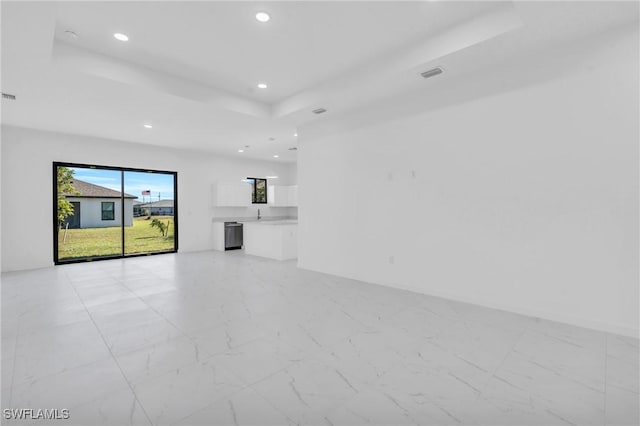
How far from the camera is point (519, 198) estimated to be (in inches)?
136

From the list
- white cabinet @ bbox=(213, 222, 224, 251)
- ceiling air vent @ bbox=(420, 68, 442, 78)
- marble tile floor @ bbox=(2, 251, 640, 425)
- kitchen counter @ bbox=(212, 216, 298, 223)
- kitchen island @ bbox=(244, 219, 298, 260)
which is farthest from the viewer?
kitchen counter @ bbox=(212, 216, 298, 223)

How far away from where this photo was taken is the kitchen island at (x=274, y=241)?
7121mm

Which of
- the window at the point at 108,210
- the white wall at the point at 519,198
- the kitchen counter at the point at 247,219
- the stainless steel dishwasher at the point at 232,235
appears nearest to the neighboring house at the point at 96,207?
the window at the point at 108,210

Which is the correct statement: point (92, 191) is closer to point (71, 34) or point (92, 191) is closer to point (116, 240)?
point (116, 240)

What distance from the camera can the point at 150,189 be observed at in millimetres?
8406

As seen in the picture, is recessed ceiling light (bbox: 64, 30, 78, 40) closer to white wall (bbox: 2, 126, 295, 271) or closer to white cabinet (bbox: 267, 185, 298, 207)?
white wall (bbox: 2, 126, 295, 271)

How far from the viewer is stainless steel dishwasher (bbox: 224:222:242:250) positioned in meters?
8.69

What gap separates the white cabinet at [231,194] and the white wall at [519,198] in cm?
478

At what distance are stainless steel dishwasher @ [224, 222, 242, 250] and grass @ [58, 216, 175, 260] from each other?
1451 millimetres

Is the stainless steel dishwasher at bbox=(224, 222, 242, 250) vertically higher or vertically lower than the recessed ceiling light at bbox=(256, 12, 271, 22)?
lower

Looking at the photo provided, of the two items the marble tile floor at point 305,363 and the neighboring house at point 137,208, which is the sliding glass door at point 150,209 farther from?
the marble tile floor at point 305,363

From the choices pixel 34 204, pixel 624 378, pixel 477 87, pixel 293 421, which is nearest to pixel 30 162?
pixel 34 204

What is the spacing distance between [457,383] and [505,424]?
401mm

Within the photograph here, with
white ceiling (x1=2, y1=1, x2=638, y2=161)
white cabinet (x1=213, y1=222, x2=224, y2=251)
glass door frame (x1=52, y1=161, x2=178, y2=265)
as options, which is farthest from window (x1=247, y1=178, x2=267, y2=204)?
white ceiling (x1=2, y1=1, x2=638, y2=161)
